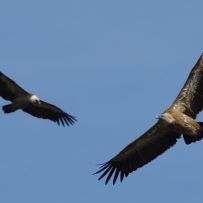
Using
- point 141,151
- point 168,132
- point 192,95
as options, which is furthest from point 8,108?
point 192,95

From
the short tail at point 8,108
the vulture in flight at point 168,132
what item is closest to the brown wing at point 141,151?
the vulture in flight at point 168,132

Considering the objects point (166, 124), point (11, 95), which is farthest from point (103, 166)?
point (11, 95)

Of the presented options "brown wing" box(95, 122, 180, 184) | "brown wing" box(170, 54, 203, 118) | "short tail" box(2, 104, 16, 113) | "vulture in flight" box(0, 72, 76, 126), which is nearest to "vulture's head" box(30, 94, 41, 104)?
"vulture in flight" box(0, 72, 76, 126)

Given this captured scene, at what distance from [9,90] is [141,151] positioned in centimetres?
560

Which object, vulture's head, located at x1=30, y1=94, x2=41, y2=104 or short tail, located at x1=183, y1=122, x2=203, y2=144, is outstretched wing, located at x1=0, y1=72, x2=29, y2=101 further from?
short tail, located at x1=183, y1=122, x2=203, y2=144

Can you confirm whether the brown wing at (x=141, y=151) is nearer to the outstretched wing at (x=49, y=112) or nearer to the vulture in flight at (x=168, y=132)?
the vulture in flight at (x=168, y=132)

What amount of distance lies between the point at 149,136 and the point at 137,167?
35.9 inches

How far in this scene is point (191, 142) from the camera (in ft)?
65.0

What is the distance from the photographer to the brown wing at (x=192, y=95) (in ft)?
65.4

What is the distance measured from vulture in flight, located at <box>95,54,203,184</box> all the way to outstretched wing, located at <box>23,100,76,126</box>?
4.80m

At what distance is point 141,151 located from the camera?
21.2m

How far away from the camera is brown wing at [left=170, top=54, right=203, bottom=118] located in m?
19.9

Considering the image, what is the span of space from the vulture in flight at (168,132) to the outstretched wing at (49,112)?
189 inches

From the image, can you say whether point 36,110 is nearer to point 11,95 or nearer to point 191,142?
point 11,95
